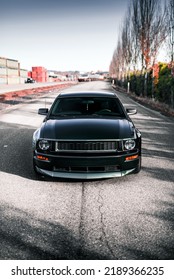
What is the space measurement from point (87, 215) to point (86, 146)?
3.56 feet

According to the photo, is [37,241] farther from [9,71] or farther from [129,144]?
[9,71]

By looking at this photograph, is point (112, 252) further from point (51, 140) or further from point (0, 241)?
point (51, 140)

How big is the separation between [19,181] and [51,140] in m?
0.97

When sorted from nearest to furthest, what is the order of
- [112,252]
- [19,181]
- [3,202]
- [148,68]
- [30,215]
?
[112,252] → [30,215] → [3,202] → [19,181] → [148,68]

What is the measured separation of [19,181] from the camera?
A: 471 centimetres

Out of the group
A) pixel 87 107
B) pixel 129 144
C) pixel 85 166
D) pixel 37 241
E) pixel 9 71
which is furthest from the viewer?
pixel 9 71

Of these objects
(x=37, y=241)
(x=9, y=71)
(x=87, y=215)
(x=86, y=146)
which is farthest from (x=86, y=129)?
(x=9, y=71)

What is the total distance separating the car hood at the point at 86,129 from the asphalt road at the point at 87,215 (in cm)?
78

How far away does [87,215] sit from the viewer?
3.52 m

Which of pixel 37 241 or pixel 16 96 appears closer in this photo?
pixel 37 241

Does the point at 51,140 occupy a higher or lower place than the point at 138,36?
lower

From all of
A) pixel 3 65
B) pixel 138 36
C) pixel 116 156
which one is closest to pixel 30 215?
pixel 116 156

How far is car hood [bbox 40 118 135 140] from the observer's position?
14.3 ft

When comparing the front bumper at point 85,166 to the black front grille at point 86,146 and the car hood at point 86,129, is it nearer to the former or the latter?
the black front grille at point 86,146
